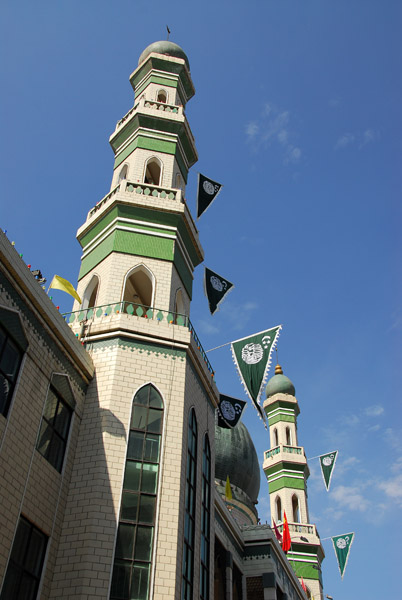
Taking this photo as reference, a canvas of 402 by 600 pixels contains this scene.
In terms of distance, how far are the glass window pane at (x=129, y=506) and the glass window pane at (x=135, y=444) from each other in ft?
2.84

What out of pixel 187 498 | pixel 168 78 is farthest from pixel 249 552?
pixel 168 78

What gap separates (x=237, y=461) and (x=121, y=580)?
63.9 feet

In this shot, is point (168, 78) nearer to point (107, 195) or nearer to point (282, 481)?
point (107, 195)

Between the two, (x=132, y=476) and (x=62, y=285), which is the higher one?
(x=62, y=285)

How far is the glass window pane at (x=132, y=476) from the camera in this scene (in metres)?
12.2

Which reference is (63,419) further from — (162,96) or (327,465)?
(327,465)

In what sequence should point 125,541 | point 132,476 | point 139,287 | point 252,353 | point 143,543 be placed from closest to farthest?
point 125,541 < point 143,543 < point 132,476 < point 252,353 < point 139,287

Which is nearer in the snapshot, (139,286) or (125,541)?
(125,541)

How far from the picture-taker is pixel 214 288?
18.7m

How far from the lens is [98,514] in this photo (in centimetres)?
1156

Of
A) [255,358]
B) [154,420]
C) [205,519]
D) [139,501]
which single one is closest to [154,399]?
[154,420]

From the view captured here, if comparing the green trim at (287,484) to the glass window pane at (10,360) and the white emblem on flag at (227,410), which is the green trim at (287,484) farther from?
the glass window pane at (10,360)

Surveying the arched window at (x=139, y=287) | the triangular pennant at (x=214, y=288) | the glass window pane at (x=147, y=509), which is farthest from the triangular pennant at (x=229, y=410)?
the glass window pane at (x=147, y=509)

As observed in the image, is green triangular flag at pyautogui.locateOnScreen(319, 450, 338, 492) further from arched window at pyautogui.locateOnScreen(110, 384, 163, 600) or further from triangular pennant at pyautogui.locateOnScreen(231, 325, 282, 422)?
arched window at pyautogui.locateOnScreen(110, 384, 163, 600)
